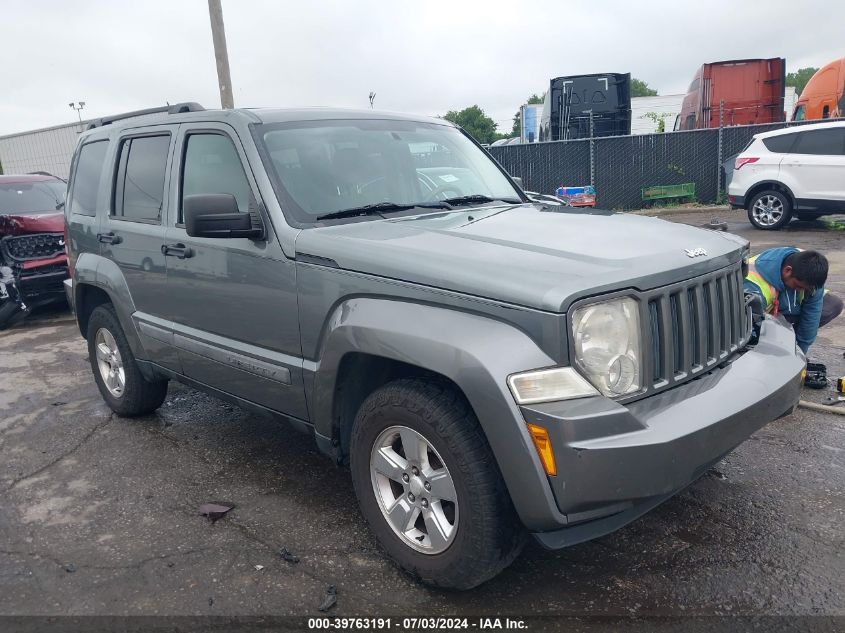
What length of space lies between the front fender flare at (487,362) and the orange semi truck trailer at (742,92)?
17788 millimetres

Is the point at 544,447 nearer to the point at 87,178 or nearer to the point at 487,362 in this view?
the point at 487,362

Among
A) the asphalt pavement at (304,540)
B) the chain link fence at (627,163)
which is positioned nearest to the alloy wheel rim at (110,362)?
the asphalt pavement at (304,540)

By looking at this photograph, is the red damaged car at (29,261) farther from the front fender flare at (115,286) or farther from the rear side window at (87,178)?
the front fender flare at (115,286)

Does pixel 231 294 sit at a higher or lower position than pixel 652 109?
lower

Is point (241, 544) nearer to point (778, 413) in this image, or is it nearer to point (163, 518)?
point (163, 518)

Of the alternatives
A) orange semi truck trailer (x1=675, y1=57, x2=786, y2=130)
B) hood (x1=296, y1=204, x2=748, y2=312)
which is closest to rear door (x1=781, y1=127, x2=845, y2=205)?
orange semi truck trailer (x1=675, y1=57, x2=786, y2=130)

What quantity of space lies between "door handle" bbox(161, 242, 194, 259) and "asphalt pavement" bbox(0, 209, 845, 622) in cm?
103

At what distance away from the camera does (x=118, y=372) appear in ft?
16.0

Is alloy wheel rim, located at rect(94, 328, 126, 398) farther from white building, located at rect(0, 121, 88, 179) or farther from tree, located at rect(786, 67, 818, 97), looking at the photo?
tree, located at rect(786, 67, 818, 97)

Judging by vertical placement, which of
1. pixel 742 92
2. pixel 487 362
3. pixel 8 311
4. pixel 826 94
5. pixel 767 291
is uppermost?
pixel 742 92

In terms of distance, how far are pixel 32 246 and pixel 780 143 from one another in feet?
37.8

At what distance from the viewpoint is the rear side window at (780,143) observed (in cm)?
1218

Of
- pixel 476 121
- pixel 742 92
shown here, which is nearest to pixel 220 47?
pixel 742 92

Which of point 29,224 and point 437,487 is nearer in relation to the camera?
point 437,487
